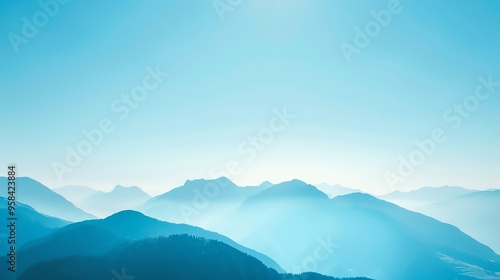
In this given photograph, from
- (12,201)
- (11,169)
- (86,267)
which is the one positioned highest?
(11,169)

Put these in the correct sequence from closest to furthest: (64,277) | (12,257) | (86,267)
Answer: (12,257), (64,277), (86,267)

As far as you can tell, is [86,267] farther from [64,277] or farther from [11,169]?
[11,169]

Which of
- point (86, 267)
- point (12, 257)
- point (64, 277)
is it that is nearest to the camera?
point (12, 257)

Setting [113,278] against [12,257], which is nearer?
[12,257]

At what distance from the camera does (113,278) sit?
197 metres

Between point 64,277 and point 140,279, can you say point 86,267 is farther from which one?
point 140,279

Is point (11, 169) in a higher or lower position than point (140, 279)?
higher

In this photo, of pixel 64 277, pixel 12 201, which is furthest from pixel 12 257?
pixel 64 277

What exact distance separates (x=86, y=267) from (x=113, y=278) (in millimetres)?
18799

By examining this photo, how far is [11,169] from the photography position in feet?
290

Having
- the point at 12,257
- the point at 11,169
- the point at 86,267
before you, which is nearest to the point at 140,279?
the point at 86,267

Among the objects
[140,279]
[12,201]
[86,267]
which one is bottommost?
[140,279]

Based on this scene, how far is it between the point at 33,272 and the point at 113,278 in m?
48.6

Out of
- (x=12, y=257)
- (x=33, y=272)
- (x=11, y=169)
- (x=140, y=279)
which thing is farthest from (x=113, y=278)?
(x=11, y=169)
